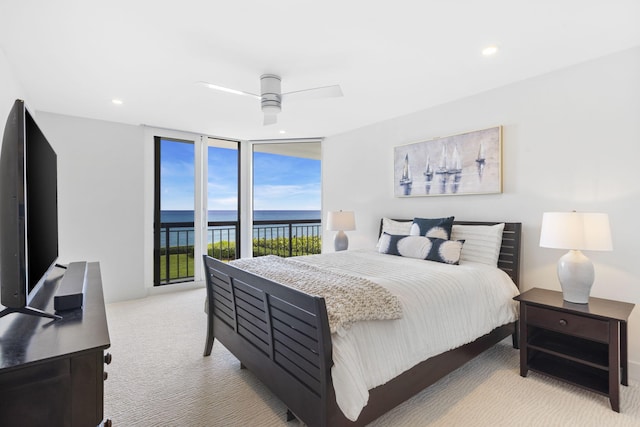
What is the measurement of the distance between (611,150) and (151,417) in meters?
3.76

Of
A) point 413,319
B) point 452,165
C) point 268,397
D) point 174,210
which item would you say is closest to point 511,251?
point 452,165

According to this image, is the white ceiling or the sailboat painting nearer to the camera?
the white ceiling

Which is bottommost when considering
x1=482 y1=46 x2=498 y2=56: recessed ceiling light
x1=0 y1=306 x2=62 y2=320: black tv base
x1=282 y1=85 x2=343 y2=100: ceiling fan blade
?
x1=0 y1=306 x2=62 y2=320: black tv base

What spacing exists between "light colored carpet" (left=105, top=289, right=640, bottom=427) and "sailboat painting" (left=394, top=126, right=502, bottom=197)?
161 cm

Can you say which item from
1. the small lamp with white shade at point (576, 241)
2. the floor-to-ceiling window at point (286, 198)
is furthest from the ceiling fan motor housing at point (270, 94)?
the floor-to-ceiling window at point (286, 198)

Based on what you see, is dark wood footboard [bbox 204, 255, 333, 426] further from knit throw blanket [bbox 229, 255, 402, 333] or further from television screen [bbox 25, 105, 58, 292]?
television screen [bbox 25, 105, 58, 292]

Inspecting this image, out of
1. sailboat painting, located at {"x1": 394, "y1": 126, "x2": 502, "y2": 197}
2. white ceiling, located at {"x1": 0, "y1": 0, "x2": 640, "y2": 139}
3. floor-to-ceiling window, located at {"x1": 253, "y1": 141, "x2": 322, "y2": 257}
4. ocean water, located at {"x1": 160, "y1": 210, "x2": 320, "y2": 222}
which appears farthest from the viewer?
floor-to-ceiling window, located at {"x1": 253, "y1": 141, "x2": 322, "y2": 257}

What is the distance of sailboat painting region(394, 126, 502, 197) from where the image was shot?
3.06m

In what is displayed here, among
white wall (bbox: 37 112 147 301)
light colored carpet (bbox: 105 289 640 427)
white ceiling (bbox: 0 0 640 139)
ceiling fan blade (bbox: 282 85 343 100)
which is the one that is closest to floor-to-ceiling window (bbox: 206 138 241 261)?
white wall (bbox: 37 112 147 301)

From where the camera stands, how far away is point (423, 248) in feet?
9.91

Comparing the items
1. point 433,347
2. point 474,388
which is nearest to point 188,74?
point 433,347

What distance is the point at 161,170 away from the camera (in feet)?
15.2

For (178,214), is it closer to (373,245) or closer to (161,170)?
(161,170)

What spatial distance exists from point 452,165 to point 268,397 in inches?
111
